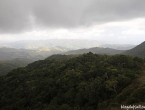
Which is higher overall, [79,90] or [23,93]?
[79,90]

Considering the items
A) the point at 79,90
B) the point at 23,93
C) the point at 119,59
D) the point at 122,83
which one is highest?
the point at 119,59

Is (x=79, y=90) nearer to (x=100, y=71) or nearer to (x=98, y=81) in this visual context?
(x=98, y=81)

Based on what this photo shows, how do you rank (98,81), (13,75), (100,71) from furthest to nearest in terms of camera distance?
(13,75) → (100,71) → (98,81)

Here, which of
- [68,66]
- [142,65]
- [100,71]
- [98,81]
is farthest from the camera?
[68,66]

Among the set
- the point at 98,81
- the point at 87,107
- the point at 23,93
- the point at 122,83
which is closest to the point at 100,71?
the point at 98,81

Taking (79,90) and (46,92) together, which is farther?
(46,92)

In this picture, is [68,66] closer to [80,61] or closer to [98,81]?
[80,61]

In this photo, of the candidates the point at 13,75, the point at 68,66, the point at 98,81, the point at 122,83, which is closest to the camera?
the point at 122,83

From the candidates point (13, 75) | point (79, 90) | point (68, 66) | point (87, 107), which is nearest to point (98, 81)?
point (79, 90)

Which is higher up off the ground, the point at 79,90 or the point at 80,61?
the point at 80,61
